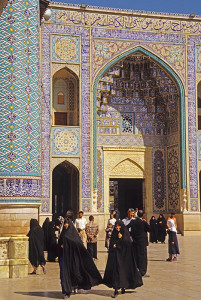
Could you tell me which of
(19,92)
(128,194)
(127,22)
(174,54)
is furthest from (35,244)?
(128,194)

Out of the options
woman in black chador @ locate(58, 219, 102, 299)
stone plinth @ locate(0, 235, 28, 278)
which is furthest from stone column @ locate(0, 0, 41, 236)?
woman in black chador @ locate(58, 219, 102, 299)

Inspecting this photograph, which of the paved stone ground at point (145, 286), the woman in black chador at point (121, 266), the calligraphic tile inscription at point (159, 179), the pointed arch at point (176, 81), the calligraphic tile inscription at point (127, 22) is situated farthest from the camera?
the calligraphic tile inscription at point (159, 179)

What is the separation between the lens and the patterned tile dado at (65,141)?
1501 cm

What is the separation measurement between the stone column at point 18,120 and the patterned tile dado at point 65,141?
685 cm

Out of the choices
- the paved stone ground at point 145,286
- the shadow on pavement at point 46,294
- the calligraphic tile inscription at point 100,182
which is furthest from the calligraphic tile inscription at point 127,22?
the shadow on pavement at point 46,294

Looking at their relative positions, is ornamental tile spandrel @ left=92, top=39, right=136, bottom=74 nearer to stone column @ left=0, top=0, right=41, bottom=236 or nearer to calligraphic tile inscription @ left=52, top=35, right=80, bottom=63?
calligraphic tile inscription @ left=52, top=35, right=80, bottom=63

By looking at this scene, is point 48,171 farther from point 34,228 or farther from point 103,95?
point 34,228

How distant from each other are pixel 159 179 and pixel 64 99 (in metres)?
4.07

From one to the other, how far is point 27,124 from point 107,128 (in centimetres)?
896

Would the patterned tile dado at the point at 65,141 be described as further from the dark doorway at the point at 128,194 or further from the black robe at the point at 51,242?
the black robe at the point at 51,242

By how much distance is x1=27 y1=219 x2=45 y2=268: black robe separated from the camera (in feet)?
23.4

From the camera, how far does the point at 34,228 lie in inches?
285

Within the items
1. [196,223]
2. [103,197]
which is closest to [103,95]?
[103,197]

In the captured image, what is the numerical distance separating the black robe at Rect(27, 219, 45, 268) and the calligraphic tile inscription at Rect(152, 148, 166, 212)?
9823 millimetres
